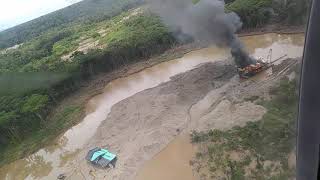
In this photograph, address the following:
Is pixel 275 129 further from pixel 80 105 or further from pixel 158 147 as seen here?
pixel 80 105

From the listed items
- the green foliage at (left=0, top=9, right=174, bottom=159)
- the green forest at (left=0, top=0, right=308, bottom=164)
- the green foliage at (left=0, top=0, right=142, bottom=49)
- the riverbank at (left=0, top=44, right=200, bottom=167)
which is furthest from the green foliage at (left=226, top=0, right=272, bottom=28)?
the green foliage at (left=0, top=0, right=142, bottom=49)

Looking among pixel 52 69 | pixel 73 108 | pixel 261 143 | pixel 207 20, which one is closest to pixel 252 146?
pixel 261 143

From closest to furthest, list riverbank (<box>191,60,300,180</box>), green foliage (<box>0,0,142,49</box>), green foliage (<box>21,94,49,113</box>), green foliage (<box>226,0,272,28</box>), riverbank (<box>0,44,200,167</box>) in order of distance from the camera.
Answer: riverbank (<box>191,60,300,180</box>) < riverbank (<box>0,44,200,167</box>) < green foliage (<box>21,94,49,113</box>) < green foliage (<box>226,0,272,28</box>) < green foliage (<box>0,0,142,49</box>)

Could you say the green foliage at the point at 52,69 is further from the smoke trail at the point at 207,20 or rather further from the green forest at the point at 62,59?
the smoke trail at the point at 207,20

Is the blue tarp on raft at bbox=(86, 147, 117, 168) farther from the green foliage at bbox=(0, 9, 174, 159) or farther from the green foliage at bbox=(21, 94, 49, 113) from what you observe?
the green foliage at bbox=(21, 94, 49, 113)

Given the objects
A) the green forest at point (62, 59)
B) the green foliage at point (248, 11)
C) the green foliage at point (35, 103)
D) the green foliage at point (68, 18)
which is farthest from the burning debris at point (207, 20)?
the green foliage at point (68, 18)

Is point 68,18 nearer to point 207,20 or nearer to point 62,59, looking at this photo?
point 62,59
